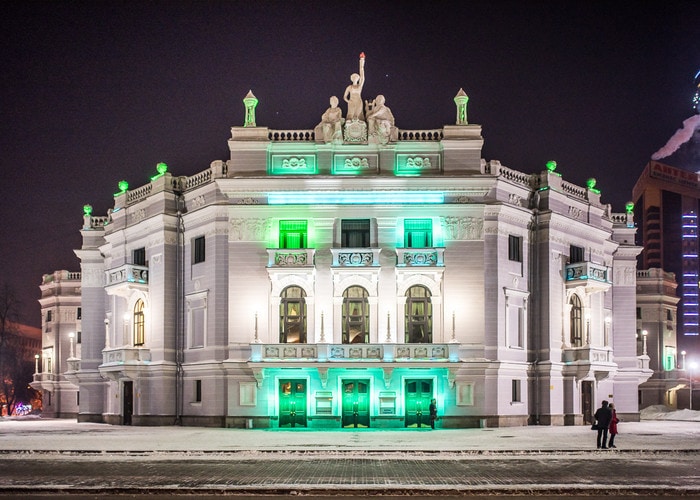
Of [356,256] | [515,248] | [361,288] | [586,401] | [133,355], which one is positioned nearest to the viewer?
[356,256]

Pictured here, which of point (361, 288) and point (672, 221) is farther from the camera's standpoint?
point (672, 221)

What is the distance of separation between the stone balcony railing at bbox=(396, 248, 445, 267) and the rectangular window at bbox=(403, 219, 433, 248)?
102 cm

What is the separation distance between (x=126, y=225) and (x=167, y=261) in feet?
23.1

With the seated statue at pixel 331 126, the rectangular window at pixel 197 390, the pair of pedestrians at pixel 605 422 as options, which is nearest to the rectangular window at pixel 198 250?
the rectangular window at pixel 197 390

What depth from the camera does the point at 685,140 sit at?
191000 millimetres

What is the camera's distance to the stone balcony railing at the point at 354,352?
52.0 meters

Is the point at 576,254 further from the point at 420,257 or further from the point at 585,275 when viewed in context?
the point at 420,257

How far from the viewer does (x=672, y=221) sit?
165000mm

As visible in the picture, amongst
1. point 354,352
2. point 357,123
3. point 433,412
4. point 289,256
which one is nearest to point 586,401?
point 433,412

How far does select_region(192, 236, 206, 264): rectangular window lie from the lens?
5688cm

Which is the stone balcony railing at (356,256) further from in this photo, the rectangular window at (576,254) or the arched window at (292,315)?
the rectangular window at (576,254)

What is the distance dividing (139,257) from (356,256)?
17.0 metres

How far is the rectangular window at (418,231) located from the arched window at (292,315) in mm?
6997

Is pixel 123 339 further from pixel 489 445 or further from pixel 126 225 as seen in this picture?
pixel 489 445
